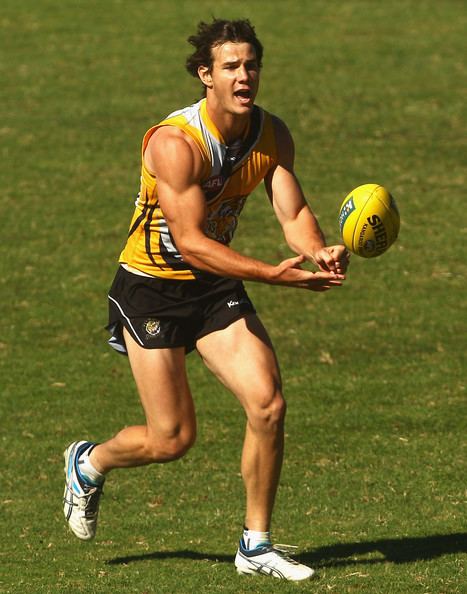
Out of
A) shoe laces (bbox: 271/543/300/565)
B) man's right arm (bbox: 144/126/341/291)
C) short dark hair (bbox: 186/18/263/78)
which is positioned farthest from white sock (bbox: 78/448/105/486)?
short dark hair (bbox: 186/18/263/78)

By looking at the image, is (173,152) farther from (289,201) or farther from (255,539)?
(255,539)

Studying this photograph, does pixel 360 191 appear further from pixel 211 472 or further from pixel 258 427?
pixel 211 472

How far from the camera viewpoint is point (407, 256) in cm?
1501

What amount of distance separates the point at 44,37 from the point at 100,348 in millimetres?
11628

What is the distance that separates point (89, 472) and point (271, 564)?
1.39 metres

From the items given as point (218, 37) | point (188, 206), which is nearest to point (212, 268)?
point (188, 206)

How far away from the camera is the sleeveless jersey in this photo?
7.54 meters

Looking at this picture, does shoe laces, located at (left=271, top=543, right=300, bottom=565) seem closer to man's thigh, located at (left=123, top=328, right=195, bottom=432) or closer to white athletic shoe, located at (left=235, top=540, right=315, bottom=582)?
white athletic shoe, located at (left=235, top=540, right=315, bottom=582)

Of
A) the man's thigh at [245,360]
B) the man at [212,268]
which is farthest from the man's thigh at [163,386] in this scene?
the man's thigh at [245,360]

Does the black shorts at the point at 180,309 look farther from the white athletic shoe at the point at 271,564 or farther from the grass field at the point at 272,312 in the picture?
the grass field at the point at 272,312

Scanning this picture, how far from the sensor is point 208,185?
7555mm

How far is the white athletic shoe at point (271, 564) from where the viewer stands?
7332mm

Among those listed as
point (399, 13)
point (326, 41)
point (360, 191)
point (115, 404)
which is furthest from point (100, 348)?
point (399, 13)

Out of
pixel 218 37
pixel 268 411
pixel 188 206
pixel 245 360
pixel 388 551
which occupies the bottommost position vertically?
pixel 388 551
